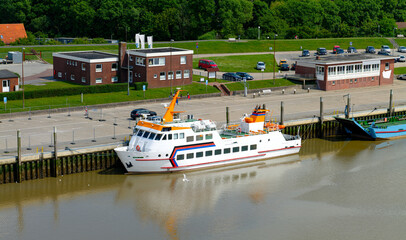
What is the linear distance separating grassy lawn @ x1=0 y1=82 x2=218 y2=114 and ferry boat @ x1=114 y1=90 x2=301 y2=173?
20580 millimetres

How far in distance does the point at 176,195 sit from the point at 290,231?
428 inches

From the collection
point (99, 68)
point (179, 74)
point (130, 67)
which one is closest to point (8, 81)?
point (99, 68)

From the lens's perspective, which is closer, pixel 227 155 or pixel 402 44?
pixel 227 155

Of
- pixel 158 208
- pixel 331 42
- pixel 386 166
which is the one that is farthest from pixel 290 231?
→ pixel 331 42

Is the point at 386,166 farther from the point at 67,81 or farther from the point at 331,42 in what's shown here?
the point at 331,42

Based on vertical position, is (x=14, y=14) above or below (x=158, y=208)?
above

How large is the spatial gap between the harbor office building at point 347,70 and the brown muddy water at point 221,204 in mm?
32419

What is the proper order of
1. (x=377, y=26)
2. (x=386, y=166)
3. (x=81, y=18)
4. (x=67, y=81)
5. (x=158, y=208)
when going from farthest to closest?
(x=377, y=26), (x=81, y=18), (x=67, y=81), (x=386, y=166), (x=158, y=208)

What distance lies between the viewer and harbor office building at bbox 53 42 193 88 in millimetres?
87938

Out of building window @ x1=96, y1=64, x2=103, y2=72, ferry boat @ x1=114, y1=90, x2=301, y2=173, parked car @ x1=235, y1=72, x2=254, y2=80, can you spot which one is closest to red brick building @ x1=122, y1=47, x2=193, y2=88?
building window @ x1=96, y1=64, x2=103, y2=72

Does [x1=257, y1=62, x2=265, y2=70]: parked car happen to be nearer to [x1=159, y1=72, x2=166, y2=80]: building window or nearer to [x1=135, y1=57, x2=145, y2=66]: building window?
[x1=159, y1=72, x2=166, y2=80]: building window

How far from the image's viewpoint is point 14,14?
141500 millimetres

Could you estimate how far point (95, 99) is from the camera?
262ft

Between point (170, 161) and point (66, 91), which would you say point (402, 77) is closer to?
point (66, 91)
